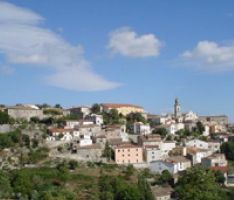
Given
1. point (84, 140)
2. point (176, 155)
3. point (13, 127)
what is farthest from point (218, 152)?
point (13, 127)

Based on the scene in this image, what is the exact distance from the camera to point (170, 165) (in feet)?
159

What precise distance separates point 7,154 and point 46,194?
46.0 feet

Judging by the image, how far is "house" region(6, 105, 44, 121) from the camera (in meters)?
60.3

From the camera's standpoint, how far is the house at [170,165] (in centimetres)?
→ 4825

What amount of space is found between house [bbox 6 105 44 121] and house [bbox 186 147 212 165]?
17.5m

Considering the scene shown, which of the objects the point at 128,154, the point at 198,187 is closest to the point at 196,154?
the point at 128,154

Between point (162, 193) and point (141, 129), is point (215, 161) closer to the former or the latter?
point (162, 193)

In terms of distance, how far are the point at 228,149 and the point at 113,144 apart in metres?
11.9

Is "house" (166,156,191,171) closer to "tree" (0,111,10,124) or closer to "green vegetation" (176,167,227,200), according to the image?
"tree" (0,111,10,124)

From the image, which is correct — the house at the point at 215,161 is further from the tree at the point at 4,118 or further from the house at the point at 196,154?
the tree at the point at 4,118

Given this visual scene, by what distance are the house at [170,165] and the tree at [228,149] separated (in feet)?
20.4

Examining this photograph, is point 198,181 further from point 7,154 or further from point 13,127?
point 13,127

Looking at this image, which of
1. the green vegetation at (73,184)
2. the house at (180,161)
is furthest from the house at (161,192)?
the house at (180,161)

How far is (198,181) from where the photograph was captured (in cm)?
2809
